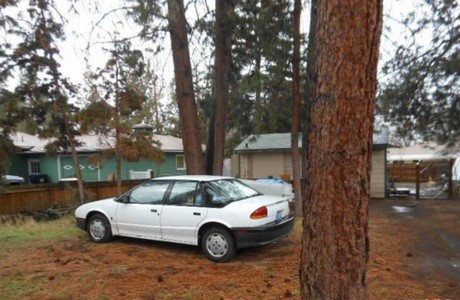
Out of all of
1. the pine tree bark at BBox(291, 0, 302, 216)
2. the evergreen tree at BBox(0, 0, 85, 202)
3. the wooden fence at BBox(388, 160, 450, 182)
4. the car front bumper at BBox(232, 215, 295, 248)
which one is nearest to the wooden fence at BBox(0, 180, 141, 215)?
the evergreen tree at BBox(0, 0, 85, 202)

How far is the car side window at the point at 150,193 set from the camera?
6.71 meters

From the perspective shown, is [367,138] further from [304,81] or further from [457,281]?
[304,81]

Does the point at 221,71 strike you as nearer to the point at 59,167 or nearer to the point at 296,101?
the point at 296,101

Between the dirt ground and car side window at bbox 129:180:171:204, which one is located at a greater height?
car side window at bbox 129:180:171:204

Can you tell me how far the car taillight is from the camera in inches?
229

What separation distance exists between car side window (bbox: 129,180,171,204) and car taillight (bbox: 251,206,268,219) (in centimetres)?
183

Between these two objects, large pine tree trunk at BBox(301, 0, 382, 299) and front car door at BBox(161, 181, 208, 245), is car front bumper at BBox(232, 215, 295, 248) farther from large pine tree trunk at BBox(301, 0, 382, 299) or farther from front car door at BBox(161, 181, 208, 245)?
large pine tree trunk at BBox(301, 0, 382, 299)

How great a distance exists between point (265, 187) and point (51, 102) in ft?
25.0

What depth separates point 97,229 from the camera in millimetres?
7254

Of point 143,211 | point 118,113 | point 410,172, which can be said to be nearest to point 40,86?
point 118,113

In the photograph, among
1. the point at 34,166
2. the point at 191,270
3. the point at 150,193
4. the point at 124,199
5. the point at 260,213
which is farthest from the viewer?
the point at 34,166

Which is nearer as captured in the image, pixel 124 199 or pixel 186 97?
pixel 124 199

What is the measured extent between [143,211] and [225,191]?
158cm

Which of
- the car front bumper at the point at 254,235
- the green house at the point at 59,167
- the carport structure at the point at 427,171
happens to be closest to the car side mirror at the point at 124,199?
the car front bumper at the point at 254,235
